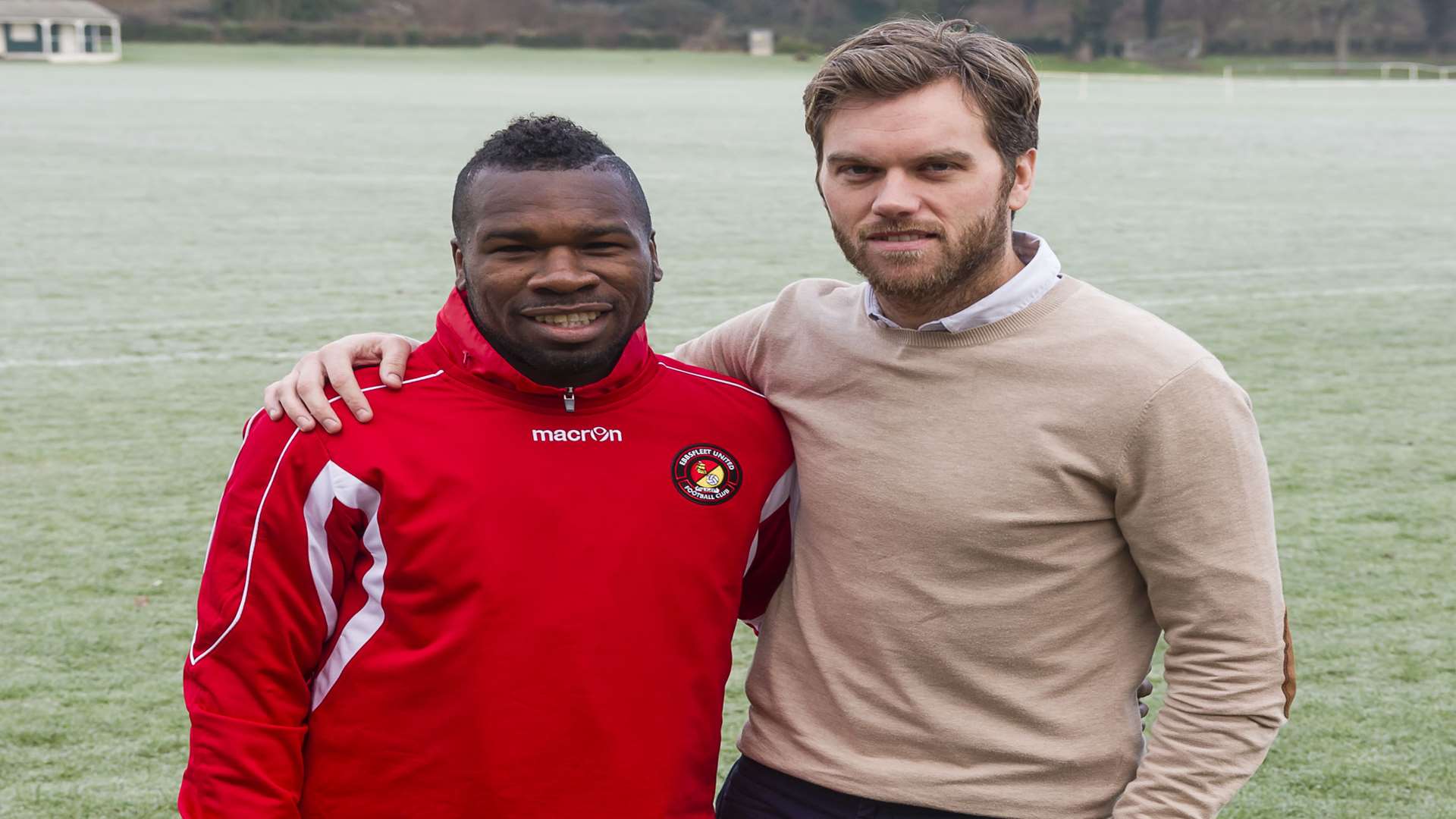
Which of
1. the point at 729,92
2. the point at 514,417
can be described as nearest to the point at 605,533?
the point at 514,417

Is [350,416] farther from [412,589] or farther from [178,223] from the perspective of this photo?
[178,223]

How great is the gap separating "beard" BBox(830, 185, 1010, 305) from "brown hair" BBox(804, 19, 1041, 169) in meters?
0.11

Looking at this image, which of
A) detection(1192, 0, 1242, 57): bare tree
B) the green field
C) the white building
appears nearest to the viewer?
the green field

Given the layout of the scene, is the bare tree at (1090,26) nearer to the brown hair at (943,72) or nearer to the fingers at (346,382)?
the brown hair at (943,72)

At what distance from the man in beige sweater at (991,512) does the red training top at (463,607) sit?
135 mm

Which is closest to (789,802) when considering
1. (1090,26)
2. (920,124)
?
(920,124)

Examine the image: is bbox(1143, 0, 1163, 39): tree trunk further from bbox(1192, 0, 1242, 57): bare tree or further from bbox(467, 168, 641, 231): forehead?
bbox(467, 168, 641, 231): forehead

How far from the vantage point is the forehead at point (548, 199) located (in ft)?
7.73

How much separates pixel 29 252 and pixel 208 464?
25.6 feet

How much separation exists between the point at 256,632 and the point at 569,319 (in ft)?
2.00

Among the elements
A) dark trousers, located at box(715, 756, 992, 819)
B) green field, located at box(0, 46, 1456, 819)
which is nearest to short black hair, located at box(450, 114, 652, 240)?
dark trousers, located at box(715, 756, 992, 819)

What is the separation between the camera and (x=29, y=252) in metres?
14.1

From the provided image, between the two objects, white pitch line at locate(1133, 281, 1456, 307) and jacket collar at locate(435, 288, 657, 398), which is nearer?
jacket collar at locate(435, 288, 657, 398)

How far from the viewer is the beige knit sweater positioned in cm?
234
